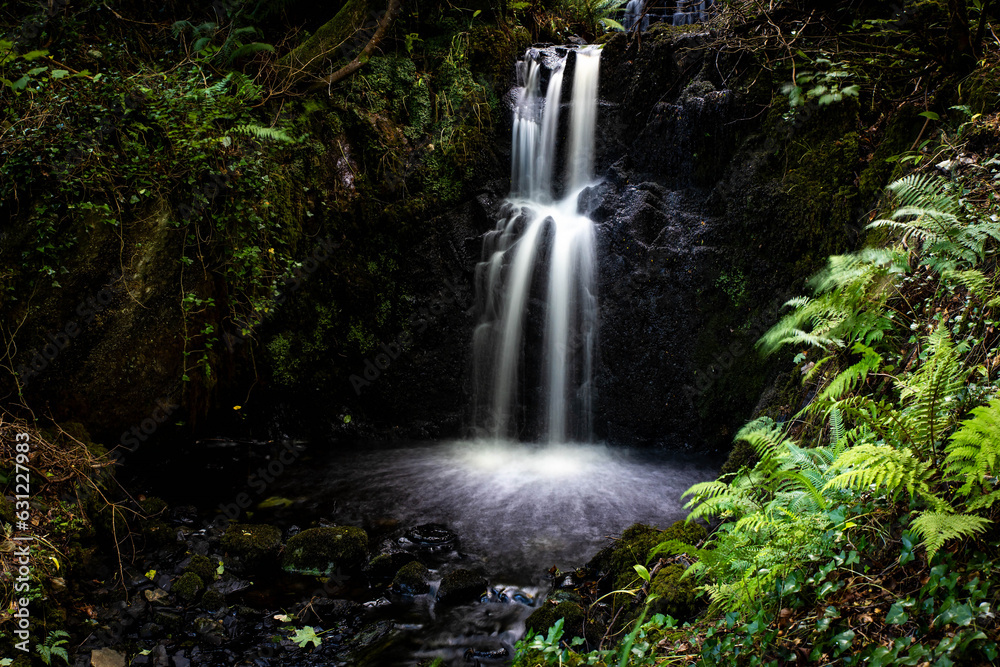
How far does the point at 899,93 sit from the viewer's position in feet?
17.3

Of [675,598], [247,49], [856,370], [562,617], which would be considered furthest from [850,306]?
[247,49]

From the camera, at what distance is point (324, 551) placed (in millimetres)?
4508

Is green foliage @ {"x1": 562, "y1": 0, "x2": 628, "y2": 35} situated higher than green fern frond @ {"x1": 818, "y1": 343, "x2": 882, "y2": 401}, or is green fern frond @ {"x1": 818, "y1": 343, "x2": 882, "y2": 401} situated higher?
green foliage @ {"x1": 562, "y1": 0, "x2": 628, "y2": 35}

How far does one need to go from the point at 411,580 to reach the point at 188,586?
1667 mm

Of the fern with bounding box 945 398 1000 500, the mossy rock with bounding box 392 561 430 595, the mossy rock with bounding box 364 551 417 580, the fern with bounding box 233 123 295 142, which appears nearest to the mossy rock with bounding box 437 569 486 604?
the mossy rock with bounding box 392 561 430 595

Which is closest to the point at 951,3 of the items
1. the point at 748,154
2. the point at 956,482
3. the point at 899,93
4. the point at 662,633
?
the point at 899,93

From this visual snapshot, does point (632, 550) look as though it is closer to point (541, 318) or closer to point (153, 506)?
point (541, 318)

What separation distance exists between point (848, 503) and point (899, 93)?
4.92 metres

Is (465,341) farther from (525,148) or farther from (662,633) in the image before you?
(662,633)

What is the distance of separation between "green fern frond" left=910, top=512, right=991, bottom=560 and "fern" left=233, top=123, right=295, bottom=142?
6771 mm

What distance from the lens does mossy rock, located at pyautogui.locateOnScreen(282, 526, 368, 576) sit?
4.45m

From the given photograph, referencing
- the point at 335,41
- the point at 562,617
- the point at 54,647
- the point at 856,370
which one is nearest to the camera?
the point at 856,370

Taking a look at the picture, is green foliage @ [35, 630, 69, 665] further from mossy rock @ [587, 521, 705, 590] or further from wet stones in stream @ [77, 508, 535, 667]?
mossy rock @ [587, 521, 705, 590]

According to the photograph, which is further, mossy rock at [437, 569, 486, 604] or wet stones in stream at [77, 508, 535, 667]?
mossy rock at [437, 569, 486, 604]
